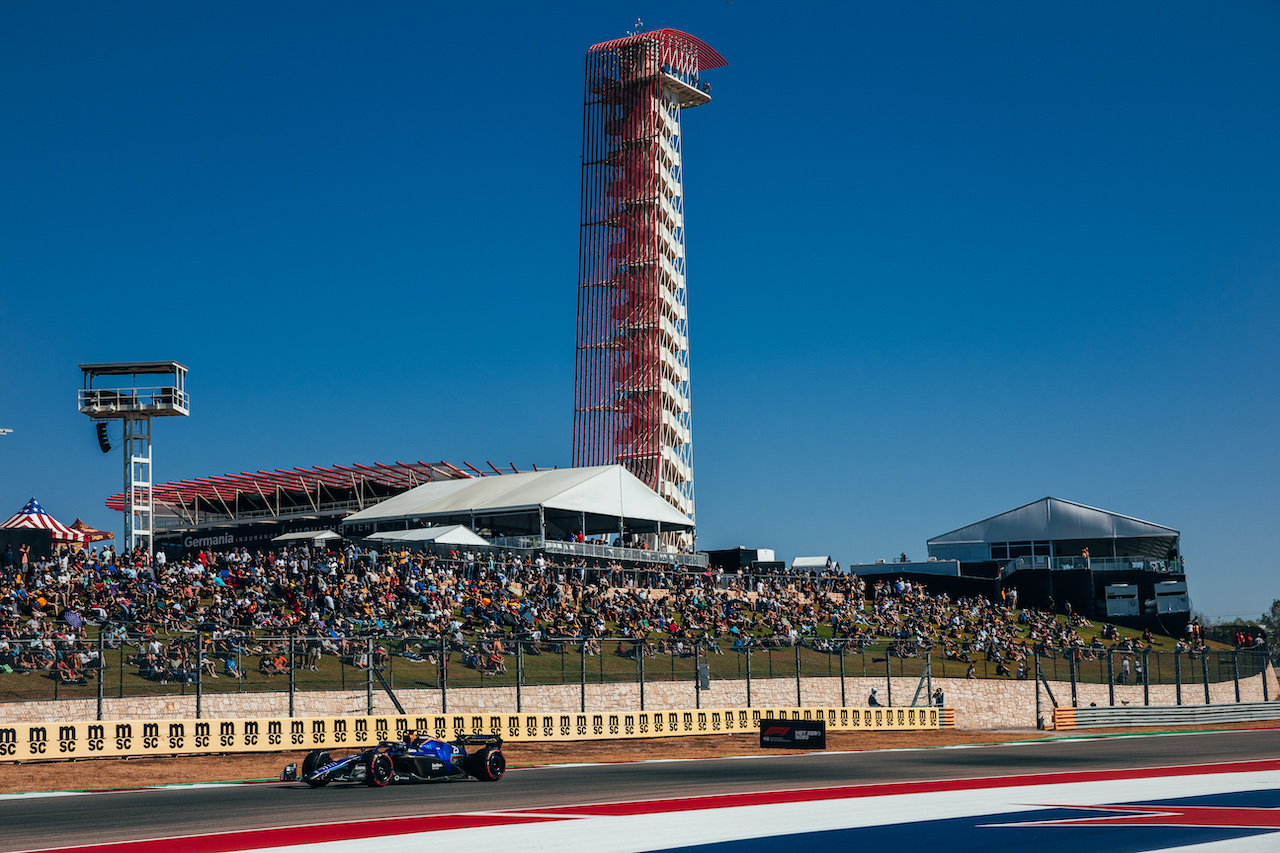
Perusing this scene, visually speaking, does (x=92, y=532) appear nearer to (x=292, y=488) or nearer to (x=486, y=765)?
(x=292, y=488)

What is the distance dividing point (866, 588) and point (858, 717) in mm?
22868

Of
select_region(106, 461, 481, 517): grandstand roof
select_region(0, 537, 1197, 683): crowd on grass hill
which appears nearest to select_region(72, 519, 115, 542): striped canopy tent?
select_region(106, 461, 481, 517): grandstand roof

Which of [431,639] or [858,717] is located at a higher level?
[431,639]

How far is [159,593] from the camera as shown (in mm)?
33406

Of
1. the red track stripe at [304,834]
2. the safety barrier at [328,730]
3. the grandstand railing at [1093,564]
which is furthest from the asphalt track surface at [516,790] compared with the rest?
the grandstand railing at [1093,564]

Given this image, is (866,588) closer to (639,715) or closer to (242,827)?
(639,715)

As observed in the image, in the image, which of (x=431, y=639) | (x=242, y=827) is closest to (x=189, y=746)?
(x=431, y=639)

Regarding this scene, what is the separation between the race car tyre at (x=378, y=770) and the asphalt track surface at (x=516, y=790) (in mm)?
302

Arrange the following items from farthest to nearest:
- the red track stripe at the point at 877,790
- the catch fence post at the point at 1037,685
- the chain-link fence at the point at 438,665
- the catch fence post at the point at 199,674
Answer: the catch fence post at the point at 1037,685 < the catch fence post at the point at 199,674 < the chain-link fence at the point at 438,665 < the red track stripe at the point at 877,790

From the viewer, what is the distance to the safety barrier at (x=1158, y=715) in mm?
46500

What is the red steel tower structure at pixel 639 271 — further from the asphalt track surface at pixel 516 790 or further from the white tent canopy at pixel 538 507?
the asphalt track surface at pixel 516 790

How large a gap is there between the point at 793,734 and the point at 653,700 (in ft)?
13.9

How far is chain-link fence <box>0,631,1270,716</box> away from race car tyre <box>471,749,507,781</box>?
7.62 meters

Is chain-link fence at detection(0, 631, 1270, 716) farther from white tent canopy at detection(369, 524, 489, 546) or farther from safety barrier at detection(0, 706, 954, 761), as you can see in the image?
white tent canopy at detection(369, 524, 489, 546)
